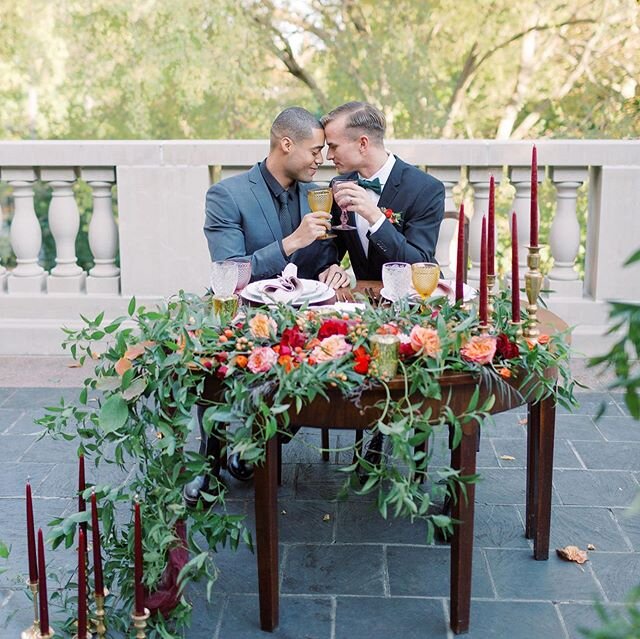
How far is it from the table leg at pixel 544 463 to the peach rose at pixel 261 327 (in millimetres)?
942

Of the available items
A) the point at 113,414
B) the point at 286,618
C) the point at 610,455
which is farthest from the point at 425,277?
the point at 610,455

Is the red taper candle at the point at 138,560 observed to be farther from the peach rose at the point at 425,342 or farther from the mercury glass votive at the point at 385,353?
the peach rose at the point at 425,342

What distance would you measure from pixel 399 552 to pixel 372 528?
0.21 meters

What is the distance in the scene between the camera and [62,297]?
5719 mm

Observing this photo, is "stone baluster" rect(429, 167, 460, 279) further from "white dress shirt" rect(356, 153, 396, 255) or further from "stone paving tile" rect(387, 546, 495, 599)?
"stone paving tile" rect(387, 546, 495, 599)

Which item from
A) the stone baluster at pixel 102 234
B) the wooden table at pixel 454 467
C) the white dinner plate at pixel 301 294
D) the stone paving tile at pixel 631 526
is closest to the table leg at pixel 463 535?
the wooden table at pixel 454 467

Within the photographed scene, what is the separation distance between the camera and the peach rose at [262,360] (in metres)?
2.52

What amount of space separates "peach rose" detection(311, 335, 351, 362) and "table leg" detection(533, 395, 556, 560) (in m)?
0.84

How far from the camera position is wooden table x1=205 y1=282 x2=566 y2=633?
2.59m

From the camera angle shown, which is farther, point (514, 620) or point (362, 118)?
point (362, 118)

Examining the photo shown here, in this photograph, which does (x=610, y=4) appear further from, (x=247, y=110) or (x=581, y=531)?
(x=581, y=531)

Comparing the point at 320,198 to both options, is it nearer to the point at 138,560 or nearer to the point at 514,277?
the point at 514,277

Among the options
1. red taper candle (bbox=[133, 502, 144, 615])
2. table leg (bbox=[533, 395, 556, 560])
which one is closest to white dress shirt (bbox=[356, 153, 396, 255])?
table leg (bbox=[533, 395, 556, 560])

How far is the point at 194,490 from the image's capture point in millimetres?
3707
